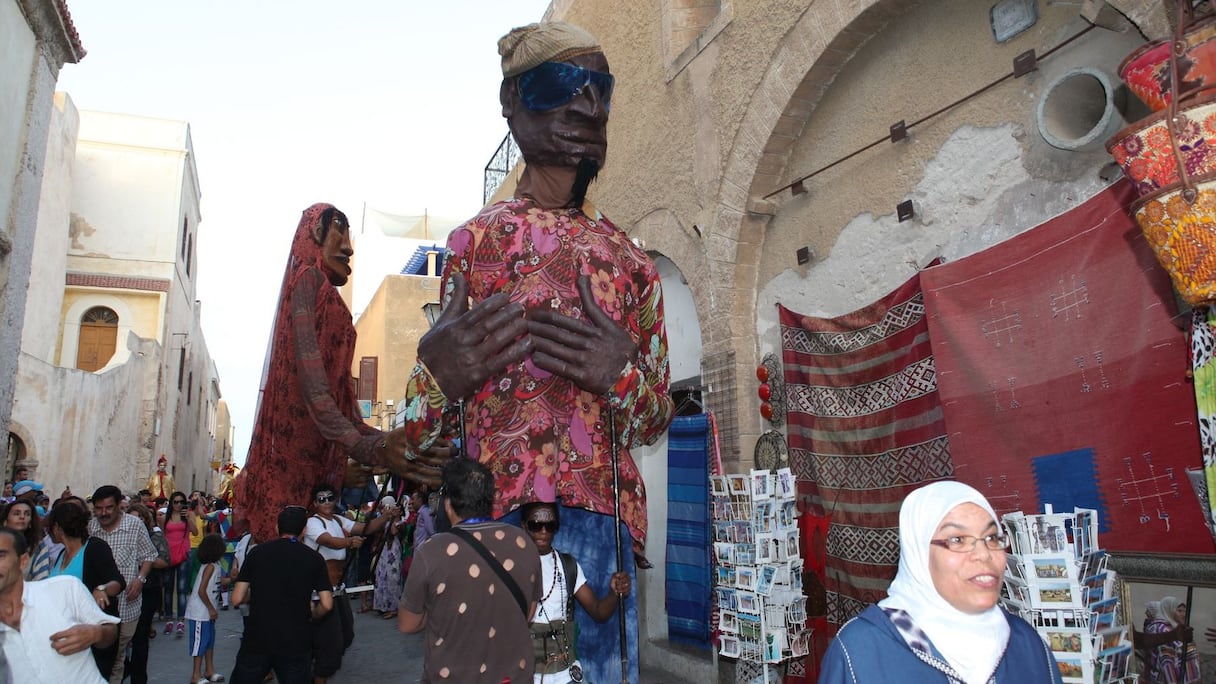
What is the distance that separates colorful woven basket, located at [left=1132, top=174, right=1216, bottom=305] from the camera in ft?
6.97

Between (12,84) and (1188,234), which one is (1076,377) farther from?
(12,84)

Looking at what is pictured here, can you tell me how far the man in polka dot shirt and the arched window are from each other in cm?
2177

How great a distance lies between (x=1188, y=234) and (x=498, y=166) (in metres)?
10.8

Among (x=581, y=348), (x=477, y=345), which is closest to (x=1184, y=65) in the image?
(x=581, y=348)

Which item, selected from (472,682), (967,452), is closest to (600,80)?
(472,682)

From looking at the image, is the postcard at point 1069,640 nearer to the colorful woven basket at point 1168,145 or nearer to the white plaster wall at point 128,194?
the colorful woven basket at point 1168,145

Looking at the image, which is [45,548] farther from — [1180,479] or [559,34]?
[1180,479]

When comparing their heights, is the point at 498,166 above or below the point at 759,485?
above

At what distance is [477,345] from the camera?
183 cm

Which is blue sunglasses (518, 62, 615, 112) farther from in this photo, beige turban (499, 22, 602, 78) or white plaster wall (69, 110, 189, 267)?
white plaster wall (69, 110, 189, 267)

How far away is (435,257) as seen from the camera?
90.0 feet

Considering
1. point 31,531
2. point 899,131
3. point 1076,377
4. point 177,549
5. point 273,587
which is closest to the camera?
point 1076,377

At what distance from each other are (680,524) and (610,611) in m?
4.47

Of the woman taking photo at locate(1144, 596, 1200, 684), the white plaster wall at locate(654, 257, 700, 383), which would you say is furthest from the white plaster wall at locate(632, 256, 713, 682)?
the woman taking photo at locate(1144, 596, 1200, 684)
